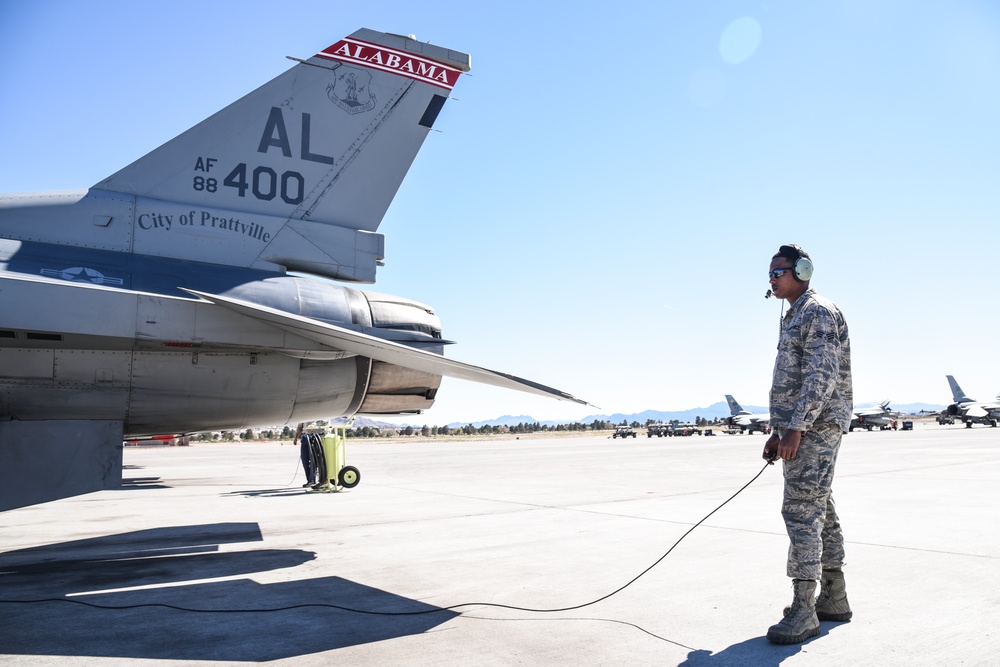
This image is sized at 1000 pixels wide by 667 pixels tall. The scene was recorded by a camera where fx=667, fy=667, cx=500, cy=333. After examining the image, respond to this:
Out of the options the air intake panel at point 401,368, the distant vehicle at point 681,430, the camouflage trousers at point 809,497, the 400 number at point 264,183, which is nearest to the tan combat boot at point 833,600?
the camouflage trousers at point 809,497

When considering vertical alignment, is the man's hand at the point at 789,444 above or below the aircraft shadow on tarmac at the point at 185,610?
above

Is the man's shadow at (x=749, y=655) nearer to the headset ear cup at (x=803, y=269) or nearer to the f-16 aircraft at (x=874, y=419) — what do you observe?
the headset ear cup at (x=803, y=269)

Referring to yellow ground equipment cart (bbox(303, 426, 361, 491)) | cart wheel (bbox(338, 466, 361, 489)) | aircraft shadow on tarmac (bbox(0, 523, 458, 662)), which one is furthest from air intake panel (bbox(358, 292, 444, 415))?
cart wheel (bbox(338, 466, 361, 489))

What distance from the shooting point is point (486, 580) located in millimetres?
5375

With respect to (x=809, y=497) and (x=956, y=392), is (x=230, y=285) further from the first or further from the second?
(x=956, y=392)

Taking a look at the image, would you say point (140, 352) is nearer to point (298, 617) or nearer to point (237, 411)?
point (237, 411)

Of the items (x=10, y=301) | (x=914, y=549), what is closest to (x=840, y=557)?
(x=914, y=549)

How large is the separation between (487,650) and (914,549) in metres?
4.72

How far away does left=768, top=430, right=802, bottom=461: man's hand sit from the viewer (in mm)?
3924

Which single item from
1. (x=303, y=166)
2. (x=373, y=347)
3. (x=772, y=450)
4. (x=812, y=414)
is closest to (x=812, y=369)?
(x=812, y=414)

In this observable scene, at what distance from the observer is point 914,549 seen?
6.24m

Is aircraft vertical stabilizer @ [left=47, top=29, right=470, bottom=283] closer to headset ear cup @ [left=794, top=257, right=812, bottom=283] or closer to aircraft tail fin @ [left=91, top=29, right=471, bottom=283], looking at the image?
aircraft tail fin @ [left=91, top=29, right=471, bottom=283]

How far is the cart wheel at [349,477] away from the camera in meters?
13.1

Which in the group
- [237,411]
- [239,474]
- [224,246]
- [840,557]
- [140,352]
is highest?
[224,246]
